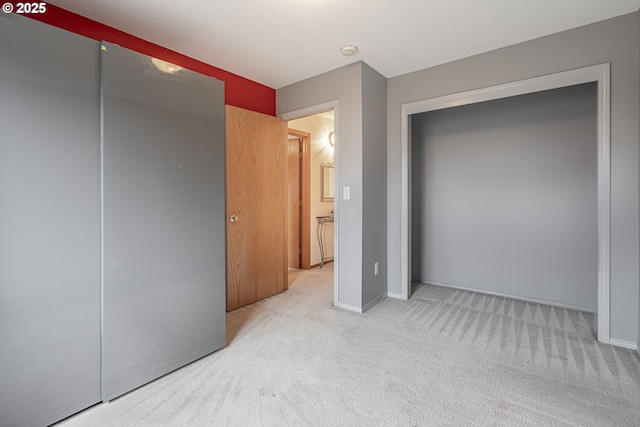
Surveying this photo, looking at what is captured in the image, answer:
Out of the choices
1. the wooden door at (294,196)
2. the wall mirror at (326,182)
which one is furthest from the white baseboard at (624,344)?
the wall mirror at (326,182)

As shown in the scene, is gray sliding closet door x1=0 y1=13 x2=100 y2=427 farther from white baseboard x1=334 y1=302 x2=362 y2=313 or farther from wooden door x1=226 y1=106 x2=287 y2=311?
white baseboard x1=334 y1=302 x2=362 y2=313

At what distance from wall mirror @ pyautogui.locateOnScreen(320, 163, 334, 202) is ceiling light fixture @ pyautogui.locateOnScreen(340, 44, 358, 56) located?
2.33 m

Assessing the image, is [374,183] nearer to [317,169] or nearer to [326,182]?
[317,169]

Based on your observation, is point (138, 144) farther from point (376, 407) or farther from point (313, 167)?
point (313, 167)

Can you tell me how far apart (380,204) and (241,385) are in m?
2.17

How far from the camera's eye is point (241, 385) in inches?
70.5

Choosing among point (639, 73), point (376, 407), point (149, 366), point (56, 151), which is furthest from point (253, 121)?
point (639, 73)

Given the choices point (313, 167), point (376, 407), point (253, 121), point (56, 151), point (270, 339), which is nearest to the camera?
point (56, 151)

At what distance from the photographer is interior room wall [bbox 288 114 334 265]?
471 cm

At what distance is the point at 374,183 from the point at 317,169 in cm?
187

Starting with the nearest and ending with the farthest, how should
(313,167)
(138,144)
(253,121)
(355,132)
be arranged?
(138,144)
(355,132)
(253,121)
(313,167)

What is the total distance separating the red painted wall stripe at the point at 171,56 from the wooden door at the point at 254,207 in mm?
294

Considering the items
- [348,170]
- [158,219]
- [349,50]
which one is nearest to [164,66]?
[158,219]

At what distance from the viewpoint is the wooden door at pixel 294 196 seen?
4.64m
